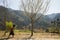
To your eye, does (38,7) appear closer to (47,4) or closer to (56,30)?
(47,4)

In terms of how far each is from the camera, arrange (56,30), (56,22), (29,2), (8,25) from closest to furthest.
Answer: (29,2)
(8,25)
(56,30)
(56,22)

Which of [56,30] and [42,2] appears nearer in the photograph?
[42,2]

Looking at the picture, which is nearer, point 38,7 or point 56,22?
point 38,7

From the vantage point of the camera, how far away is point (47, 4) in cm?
2344

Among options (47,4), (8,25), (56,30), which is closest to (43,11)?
(47,4)

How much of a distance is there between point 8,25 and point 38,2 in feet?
20.0

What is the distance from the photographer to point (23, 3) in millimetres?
23359

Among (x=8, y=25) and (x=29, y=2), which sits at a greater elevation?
(x=29, y=2)

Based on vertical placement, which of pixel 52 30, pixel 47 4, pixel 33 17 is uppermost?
pixel 47 4

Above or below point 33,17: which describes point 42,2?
above

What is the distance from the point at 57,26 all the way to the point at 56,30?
31.5 inches

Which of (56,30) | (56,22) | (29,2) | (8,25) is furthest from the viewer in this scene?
(56,22)

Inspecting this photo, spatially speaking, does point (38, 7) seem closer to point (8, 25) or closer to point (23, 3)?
point (23, 3)

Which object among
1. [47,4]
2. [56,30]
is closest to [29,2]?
[47,4]
